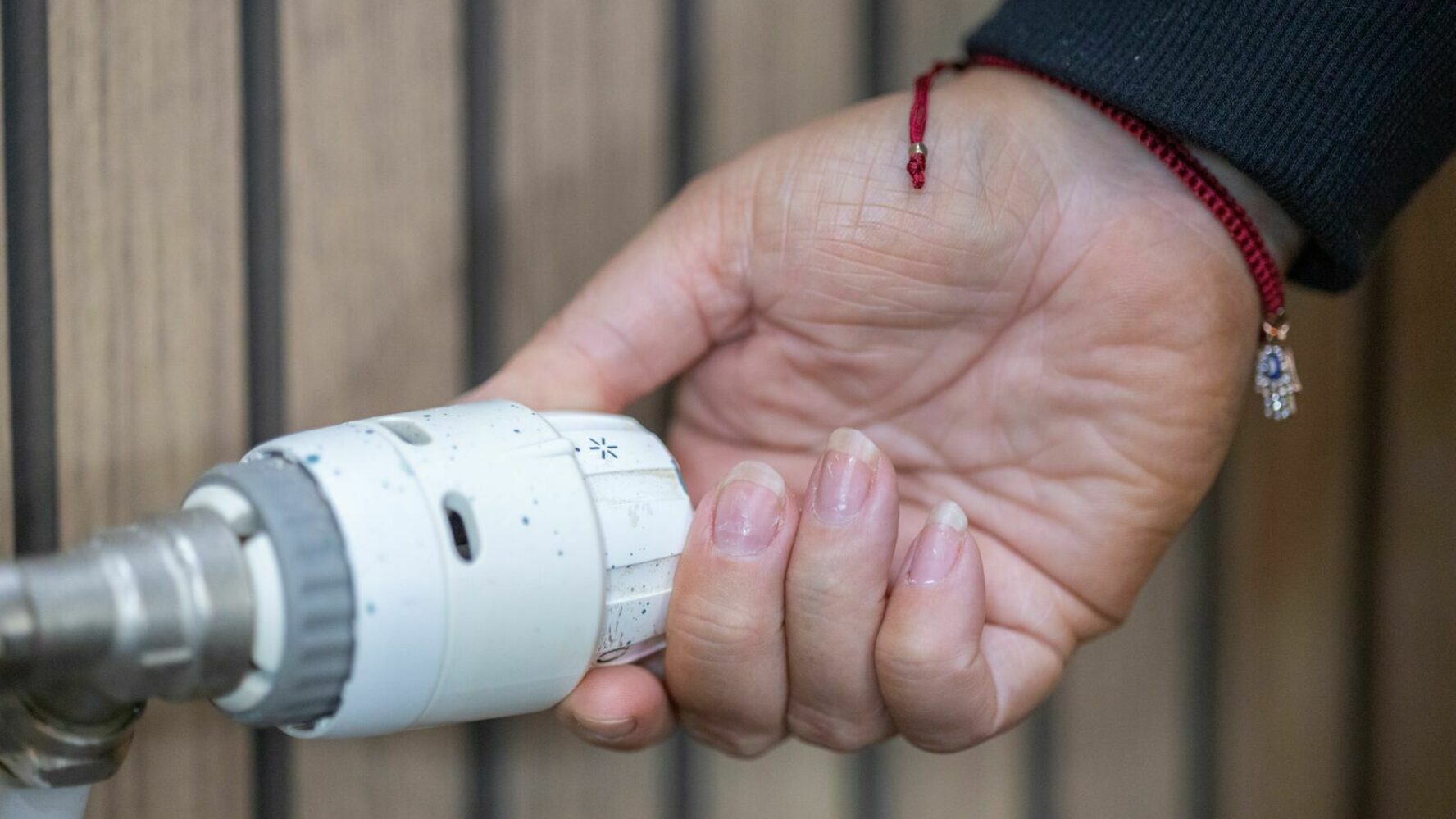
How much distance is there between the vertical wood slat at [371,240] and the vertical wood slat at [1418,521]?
0.43 meters

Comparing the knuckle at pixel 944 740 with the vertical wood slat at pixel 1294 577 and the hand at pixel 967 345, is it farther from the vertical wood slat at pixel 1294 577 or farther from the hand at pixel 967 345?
the vertical wood slat at pixel 1294 577

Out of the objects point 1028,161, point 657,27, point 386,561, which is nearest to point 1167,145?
point 1028,161

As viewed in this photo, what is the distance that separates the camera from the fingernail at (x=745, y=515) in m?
0.35

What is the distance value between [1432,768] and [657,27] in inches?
19.2

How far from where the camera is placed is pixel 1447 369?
563mm

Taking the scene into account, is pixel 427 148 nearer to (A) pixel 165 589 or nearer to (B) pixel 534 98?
(B) pixel 534 98

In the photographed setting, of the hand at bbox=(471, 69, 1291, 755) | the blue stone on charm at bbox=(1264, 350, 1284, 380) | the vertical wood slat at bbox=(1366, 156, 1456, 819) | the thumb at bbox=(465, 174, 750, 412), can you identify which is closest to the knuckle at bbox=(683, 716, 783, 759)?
the hand at bbox=(471, 69, 1291, 755)

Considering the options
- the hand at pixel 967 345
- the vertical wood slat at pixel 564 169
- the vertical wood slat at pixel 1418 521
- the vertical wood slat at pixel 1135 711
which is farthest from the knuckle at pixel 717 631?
the vertical wood slat at pixel 1418 521

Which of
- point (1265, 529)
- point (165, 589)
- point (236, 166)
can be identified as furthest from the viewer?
point (1265, 529)

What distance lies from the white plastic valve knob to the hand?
0.25 ft

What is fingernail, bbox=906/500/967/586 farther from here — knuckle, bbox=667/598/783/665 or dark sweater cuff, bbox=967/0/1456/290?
dark sweater cuff, bbox=967/0/1456/290

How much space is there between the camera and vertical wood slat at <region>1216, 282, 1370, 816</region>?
22.1 inches

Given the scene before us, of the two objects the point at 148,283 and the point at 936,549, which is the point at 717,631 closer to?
the point at 936,549

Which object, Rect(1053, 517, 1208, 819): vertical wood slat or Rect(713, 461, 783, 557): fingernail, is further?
Rect(1053, 517, 1208, 819): vertical wood slat
